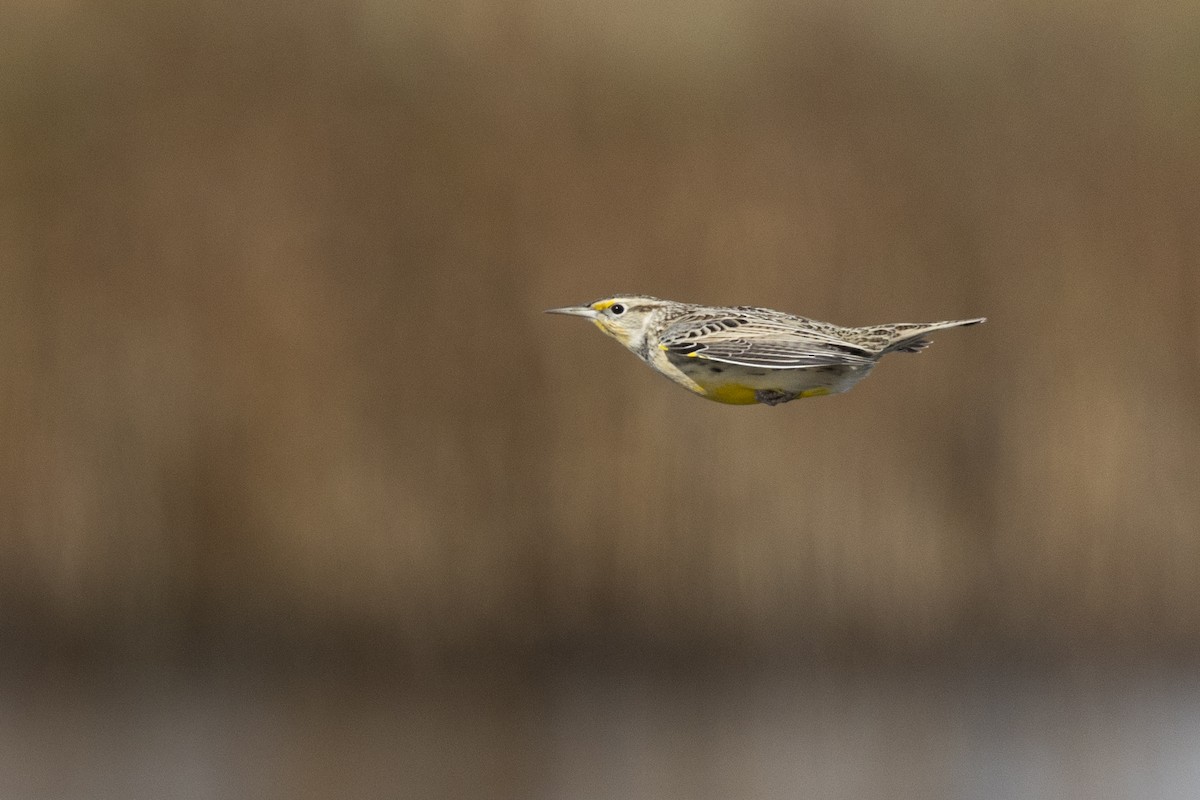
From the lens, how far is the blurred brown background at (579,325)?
27.0 ft

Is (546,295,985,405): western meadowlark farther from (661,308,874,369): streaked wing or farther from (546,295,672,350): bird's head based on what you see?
(546,295,672,350): bird's head

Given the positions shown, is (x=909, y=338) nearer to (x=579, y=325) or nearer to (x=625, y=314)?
(x=625, y=314)

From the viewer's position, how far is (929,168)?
8.53 metres

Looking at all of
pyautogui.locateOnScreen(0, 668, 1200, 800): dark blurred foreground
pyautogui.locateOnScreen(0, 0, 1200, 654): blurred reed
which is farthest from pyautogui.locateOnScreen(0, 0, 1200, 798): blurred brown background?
pyautogui.locateOnScreen(0, 668, 1200, 800): dark blurred foreground

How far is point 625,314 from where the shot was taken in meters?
3.12

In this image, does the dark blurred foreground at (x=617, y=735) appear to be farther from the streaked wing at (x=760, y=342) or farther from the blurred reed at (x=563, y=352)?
the streaked wing at (x=760, y=342)

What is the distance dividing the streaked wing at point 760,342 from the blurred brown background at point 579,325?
16.2 feet

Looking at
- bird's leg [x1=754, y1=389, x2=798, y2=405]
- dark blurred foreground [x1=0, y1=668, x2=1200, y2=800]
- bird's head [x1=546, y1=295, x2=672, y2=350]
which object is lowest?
dark blurred foreground [x1=0, y1=668, x2=1200, y2=800]

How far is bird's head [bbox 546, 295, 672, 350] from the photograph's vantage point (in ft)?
10.1

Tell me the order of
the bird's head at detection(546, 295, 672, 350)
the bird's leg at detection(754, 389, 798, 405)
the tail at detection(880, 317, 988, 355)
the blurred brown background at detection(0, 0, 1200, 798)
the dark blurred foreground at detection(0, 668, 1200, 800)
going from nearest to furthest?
the tail at detection(880, 317, 988, 355) → the bird's leg at detection(754, 389, 798, 405) → the bird's head at detection(546, 295, 672, 350) → the blurred brown background at detection(0, 0, 1200, 798) → the dark blurred foreground at detection(0, 668, 1200, 800)

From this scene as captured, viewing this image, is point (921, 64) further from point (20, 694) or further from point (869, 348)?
point (869, 348)

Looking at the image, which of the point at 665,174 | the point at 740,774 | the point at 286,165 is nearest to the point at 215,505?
the point at 286,165

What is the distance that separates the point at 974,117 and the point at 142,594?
4919mm

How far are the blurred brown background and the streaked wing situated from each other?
4.94 metres
